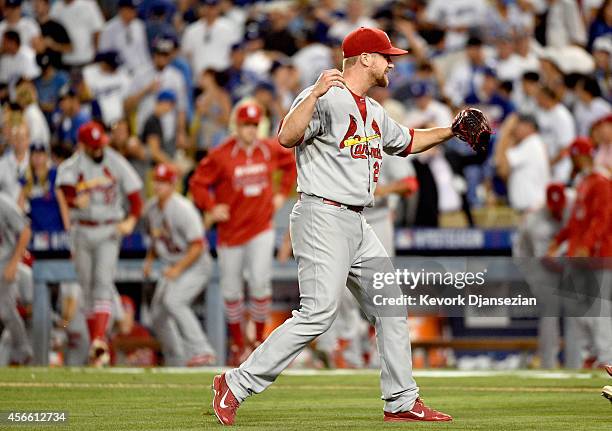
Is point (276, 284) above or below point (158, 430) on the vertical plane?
below

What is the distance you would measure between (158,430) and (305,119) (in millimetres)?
1750

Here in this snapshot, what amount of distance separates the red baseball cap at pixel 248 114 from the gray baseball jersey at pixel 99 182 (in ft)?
4.55

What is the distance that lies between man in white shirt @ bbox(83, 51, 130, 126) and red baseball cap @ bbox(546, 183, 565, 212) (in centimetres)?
633

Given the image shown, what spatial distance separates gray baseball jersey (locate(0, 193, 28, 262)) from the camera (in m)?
14.5

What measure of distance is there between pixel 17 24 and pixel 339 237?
44.0 feet

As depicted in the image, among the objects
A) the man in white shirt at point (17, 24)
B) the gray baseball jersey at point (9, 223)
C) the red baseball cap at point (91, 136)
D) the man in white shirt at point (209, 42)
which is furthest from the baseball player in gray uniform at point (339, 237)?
the man in white shirt at point (17, 24)

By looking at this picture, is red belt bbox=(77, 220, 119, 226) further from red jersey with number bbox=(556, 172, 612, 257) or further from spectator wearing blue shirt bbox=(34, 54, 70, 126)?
spectator wearing blue shirt bbox=(34, 54, 70, 126)

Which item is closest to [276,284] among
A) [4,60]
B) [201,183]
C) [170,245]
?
[170,245]

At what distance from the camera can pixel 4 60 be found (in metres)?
19.0

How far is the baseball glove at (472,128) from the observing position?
773 centimetres

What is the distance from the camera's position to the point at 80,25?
1988 centimetres

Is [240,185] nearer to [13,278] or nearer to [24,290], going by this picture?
[13,278]

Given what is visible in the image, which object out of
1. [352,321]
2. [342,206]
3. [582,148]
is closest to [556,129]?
[582,148]

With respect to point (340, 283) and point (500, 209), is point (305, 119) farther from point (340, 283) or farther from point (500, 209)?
point (500, 209)
